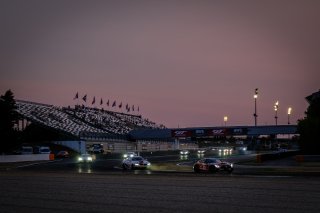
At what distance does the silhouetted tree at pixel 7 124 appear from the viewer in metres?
70.1

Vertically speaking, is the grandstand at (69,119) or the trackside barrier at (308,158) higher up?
the grandstand at (69,119)

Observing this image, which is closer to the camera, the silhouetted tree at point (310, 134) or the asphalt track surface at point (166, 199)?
the asphalt track surface at point (166, 199)

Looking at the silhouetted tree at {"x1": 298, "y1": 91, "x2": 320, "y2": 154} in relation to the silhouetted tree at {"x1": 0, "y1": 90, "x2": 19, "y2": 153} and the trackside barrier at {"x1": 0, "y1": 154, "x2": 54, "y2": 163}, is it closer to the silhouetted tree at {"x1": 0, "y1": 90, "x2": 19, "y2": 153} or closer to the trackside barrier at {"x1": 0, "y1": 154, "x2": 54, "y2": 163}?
the trackside barrier at {"x1": 0, "y1": 154, "x2": 54, "y2": 163}

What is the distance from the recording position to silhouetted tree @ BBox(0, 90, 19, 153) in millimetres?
70062

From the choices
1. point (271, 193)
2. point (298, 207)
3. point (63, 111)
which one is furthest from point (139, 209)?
point (63, 111)

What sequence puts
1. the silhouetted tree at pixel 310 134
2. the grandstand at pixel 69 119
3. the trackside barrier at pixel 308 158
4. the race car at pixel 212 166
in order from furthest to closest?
the grandstand at pixel 69 119 < the silhouetted tree at pixel 310 134 < the trackside barrier at pixel 308 158 < the race car at pixel 212 166

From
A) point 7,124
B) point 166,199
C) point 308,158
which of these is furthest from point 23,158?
point 166,199

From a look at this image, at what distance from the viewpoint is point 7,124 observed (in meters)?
70.8

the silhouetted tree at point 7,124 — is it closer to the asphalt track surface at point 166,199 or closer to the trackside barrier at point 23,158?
the trackside barrier at point 23,158

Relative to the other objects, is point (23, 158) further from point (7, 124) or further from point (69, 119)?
point (69, 119)

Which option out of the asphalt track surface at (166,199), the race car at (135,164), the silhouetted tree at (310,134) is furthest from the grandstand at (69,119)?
the asphalt track surface at (166,199)

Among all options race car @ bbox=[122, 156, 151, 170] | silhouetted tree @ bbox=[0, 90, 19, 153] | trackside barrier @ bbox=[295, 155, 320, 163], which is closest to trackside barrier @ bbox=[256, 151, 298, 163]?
trackside barrier @ bbox=[295, 155, 320, 163]

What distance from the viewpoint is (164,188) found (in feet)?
69.7

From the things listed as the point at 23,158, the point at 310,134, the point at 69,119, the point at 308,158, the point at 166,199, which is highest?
the point at 69,119
